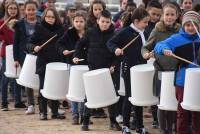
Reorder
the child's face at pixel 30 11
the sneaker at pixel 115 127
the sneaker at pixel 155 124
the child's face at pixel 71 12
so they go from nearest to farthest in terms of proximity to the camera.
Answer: the sneaker at pixel 115 127, the sneaker at pixel 155 124, the child's face at pixel 30 11, the child's face at pixel 71 12

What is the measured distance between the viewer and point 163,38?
27.2 feet

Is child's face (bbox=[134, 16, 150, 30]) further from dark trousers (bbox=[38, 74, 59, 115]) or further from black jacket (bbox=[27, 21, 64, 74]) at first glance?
dark trousers (bbox=[38, 74, 59, 115])

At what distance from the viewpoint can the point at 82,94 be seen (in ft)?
30.4

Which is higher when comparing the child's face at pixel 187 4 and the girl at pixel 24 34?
the child's face at pixel 187 4

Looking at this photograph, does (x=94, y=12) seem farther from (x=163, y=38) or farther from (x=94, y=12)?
(x=163, y=38)

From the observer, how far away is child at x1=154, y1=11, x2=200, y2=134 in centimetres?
752

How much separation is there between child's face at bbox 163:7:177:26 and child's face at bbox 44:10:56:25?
221cm

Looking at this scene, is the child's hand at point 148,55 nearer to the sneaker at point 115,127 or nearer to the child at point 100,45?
the child at point 100,45

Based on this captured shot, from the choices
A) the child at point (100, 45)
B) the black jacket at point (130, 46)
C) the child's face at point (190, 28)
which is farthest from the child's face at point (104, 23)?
the child's face at point (190, 28)

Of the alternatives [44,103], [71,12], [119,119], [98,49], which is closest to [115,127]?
[119,119]

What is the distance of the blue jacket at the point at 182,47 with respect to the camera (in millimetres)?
7527

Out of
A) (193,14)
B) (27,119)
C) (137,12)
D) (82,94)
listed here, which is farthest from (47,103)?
(193,14)

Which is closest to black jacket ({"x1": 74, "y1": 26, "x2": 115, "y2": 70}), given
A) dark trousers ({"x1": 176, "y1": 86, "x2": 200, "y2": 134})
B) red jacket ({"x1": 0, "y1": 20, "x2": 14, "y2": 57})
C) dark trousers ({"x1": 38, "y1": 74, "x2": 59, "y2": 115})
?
dark trousers ({"x1": 38, "y1": 74, "x2": 59, "y2": 115})

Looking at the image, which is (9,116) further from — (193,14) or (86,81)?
(193,14)
